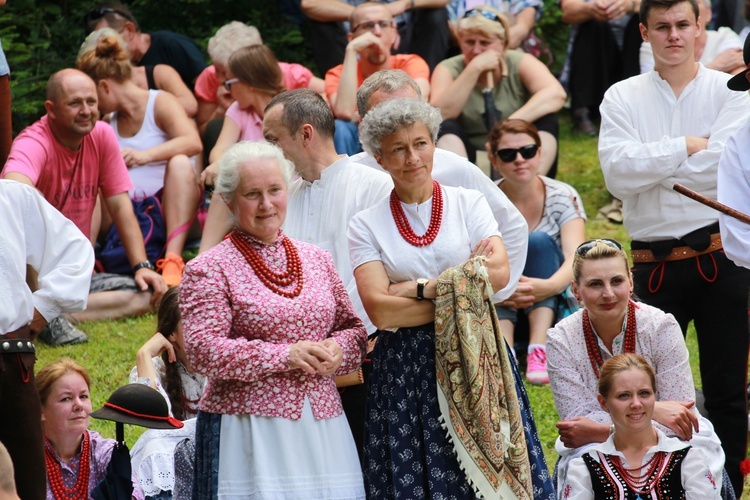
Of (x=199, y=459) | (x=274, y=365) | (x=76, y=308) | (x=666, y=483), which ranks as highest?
(x=76, y=308)

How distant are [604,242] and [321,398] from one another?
1.52 meters

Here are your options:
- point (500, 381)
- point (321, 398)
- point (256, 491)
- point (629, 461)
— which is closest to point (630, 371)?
point (629, 461)

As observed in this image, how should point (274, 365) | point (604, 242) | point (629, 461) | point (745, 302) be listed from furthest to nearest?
point (745, 302) < point (604, 242) < point (629, 461) < point (274, 365)

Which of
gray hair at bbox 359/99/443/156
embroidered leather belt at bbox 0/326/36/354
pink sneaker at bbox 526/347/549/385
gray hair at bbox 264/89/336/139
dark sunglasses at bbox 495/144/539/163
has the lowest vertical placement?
pink sneaker at bbox 526/347/549/385

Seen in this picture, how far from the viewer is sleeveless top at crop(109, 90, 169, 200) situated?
26.6 ft

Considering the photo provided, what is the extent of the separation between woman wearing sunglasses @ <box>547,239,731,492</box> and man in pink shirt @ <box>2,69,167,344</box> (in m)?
3.29

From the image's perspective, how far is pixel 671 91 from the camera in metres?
5.43

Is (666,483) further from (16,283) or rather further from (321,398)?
(16,283)

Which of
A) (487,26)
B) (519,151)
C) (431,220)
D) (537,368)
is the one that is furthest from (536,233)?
(431,220)

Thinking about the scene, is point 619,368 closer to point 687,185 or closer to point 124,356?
point 687,185

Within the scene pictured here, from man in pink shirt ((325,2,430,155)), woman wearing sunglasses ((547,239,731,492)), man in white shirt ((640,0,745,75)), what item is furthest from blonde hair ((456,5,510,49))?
woman wearing sunglasses ((547,239,731,492))

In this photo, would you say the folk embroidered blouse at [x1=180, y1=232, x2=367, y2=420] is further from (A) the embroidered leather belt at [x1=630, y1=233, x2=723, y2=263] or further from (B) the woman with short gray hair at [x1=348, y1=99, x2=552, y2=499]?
(A) the embroidered leather belt at [x1=630, y1=233, x2=723, y2=263]

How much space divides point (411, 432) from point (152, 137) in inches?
186

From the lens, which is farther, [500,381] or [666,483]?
[666,483]
